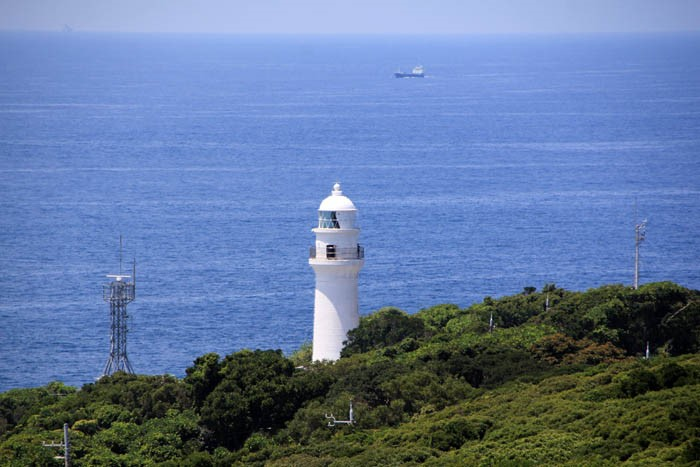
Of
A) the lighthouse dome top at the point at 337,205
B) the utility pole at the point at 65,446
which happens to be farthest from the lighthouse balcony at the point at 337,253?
the utility pole at the point at 65,446

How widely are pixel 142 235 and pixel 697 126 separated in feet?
305

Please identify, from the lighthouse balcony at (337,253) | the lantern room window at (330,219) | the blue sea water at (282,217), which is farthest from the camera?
the blue sea water at (282,217)

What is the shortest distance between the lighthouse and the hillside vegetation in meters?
0.56

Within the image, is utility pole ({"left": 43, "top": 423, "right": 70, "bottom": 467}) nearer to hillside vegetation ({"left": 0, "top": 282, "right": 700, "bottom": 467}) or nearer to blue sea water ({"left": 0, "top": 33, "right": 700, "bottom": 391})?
hillside vegetation ({"left": 0, "top": 282, "right": 700, "bottom": 467})

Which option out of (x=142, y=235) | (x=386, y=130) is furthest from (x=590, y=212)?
(x=386, y=130)

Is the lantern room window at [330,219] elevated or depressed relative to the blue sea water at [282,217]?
depressed

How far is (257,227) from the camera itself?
99188 millimetres

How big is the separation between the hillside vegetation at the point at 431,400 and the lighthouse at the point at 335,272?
1.82 feet

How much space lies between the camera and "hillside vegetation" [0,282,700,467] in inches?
1117

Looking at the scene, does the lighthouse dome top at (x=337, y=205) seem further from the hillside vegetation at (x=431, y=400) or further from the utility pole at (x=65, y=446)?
the utility pole at (x=65, y=446)

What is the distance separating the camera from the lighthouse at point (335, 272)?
4147 centimetres

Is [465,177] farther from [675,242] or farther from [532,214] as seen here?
[675,242]

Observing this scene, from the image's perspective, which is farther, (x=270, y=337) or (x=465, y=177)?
(x=465, y=177)

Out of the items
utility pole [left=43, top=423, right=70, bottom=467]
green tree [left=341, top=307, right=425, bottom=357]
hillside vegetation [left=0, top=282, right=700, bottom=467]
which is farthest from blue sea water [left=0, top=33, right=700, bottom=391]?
utility pole [left=43, top=423, right=70, bottom=467]
